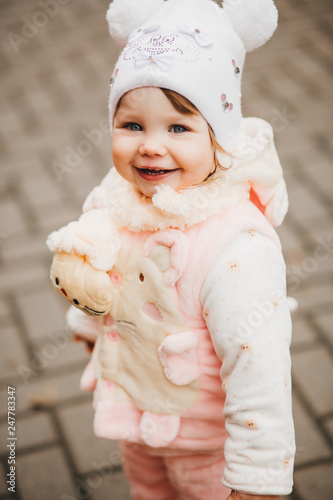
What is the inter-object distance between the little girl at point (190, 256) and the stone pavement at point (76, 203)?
845mm

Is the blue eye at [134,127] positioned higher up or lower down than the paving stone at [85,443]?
higher up

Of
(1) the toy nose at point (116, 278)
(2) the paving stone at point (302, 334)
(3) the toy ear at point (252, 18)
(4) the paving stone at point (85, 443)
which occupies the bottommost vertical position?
(2) the paving stone at point (302, 334)

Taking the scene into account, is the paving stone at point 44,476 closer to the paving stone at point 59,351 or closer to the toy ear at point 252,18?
the paving stone at point 59,351

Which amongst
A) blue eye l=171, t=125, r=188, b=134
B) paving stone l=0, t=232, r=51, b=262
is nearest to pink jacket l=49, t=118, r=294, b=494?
blue eye l=171, t=125, r=188, b=134

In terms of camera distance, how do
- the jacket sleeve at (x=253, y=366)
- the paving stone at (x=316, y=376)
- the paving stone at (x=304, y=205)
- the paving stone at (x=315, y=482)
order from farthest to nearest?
the paving stone at (x=304, y=205)
the paving stone at (x=316, y=376)
the paving stone at (x=315, y=482)
the jacket sleeve at (x=253, y=366)

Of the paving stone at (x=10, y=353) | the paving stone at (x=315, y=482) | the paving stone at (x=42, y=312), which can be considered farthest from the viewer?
the paving stone at (x=42, y=312)

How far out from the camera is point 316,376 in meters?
2.30

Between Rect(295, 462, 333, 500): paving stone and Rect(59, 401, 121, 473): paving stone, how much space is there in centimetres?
64

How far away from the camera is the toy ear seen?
121 cm

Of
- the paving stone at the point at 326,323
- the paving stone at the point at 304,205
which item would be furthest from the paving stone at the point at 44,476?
the paving stone at the point at 304,205

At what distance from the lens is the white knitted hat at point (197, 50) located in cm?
111

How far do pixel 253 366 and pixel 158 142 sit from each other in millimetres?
460

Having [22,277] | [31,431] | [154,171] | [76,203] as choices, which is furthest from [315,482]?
[76,203]

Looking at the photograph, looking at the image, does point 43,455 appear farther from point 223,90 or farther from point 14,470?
point 223,90
